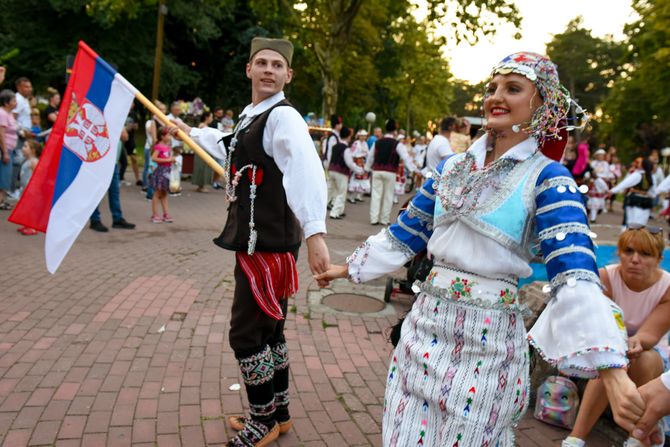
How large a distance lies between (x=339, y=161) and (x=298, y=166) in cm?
956

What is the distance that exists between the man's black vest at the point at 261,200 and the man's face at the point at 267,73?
0.41 feet

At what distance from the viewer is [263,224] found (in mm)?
2754

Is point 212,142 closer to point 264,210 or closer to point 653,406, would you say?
point 264,210

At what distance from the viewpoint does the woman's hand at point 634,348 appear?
3.12 metres

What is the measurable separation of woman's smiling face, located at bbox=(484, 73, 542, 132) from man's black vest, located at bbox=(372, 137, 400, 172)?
913 centimetres

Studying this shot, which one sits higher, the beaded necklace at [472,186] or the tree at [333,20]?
the tree at [333,20]

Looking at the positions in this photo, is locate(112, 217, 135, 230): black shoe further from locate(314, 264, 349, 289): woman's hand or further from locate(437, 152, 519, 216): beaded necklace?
locate(437, 152, 519, 216): beaded necklace

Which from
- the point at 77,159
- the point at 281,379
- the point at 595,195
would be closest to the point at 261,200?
the point at 281,379

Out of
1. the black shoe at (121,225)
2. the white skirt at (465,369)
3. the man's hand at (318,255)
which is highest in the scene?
the man's hand at (318,255)

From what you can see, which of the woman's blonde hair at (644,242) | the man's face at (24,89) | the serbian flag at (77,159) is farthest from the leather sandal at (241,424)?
the man's face at (24,89)

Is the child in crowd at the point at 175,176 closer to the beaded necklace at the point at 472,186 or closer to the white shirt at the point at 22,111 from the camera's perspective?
the white shirt at the point at 22,111

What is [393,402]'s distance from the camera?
2.14 metres

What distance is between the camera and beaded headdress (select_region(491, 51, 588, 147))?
1946 millimetres

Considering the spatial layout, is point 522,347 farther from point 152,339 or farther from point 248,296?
point 152,339
